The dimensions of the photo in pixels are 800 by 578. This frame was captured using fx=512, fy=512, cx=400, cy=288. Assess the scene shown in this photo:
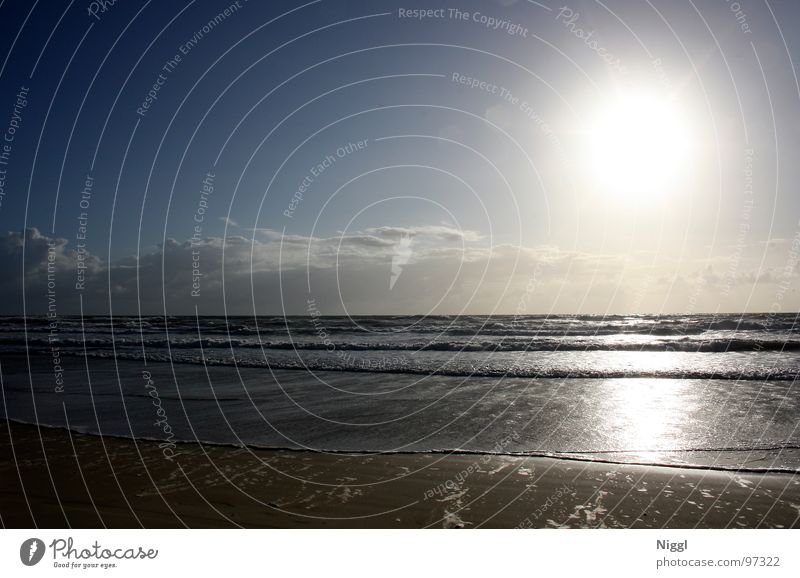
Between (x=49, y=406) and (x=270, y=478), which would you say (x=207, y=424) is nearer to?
(x=270, y=478)

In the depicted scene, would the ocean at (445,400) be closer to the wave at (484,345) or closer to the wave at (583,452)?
the wave at (583,452)

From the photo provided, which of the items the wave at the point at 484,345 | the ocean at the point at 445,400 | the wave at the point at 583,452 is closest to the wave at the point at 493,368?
the ocean at the point at 445,400

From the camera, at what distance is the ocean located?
10.4 metres

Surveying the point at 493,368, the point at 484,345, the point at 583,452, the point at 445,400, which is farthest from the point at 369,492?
the point at 484,345

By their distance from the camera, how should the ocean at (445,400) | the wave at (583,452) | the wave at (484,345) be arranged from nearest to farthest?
the wave at (583,452) < the ocean at (445,400) < the wave at (484,345)

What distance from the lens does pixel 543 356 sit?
88.0 ft

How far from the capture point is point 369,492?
7492 mm

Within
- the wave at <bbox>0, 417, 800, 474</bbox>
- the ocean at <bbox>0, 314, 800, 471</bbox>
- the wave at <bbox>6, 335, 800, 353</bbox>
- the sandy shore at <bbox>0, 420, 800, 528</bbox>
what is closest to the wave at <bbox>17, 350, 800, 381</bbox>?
the ocean at <bbox>0, 314, 800, 471</bbox>

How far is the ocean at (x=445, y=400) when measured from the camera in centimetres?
1035

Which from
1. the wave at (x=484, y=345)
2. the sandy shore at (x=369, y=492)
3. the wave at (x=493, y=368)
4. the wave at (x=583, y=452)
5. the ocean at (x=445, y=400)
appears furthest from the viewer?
the wave at (x=484, y=345)

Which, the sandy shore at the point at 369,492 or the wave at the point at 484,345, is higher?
the wave at the point at 484,345

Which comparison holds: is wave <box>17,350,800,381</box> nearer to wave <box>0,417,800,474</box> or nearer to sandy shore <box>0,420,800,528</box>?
wave <box>0,417,800,474</box>

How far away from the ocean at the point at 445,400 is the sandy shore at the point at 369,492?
100 centimetres

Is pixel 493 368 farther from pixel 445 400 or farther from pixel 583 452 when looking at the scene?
pixel 583 452
